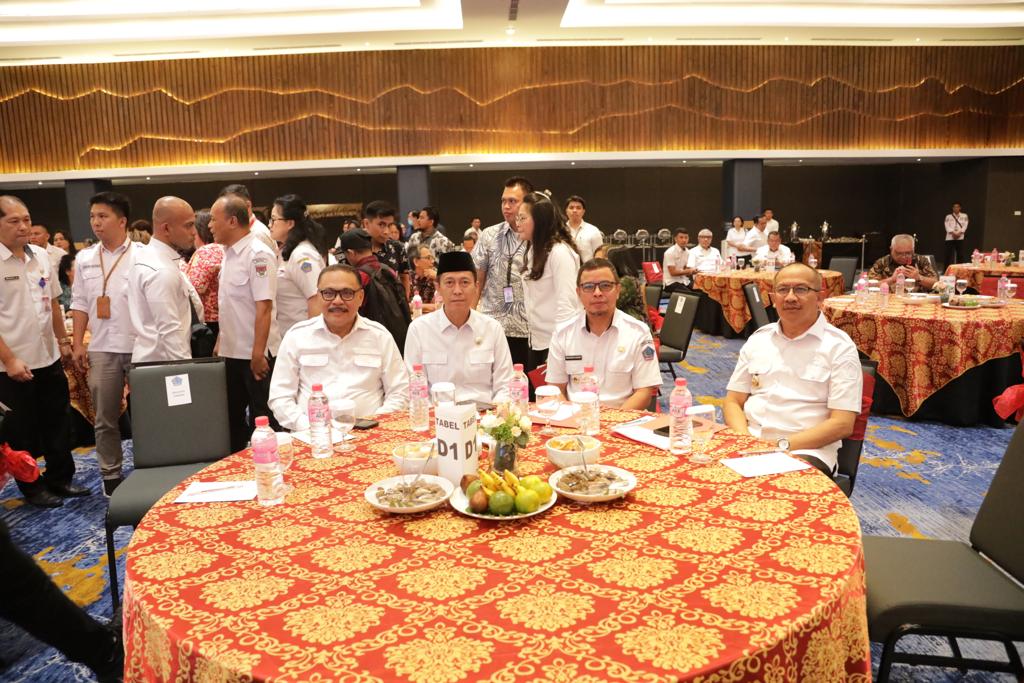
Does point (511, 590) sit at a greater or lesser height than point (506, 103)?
lesser

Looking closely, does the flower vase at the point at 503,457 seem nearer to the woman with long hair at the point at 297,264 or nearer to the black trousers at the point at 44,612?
the black trousers at the point at 44,612

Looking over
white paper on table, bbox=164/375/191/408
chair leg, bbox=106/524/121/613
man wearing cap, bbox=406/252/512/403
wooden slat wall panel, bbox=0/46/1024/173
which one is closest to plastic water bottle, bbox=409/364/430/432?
man wearing cap, bbox=406/252/512/403

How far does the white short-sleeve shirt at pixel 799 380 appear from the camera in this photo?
2.74 metres

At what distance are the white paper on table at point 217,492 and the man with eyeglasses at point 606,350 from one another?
59.7 inches

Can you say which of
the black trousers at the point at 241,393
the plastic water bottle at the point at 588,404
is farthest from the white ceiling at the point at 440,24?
the plastic water bottle at the point at 588,404

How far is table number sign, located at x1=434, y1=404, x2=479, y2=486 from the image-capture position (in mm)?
1912

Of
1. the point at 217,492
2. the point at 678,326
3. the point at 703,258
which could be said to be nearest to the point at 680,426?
the point at 217,492

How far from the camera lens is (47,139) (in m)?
12.1

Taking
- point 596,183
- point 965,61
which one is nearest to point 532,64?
point 596,183

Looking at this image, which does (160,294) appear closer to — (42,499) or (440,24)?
(42,499)

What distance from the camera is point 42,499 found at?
13.2 ft

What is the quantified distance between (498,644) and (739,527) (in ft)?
2.47

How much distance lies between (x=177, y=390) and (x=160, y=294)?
1.00m

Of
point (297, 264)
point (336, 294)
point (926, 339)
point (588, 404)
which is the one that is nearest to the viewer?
point (588, 404)
